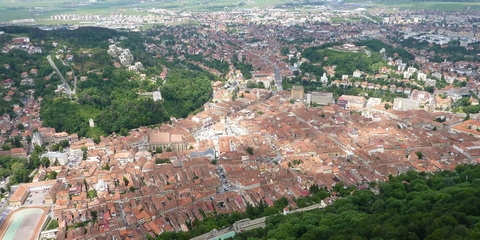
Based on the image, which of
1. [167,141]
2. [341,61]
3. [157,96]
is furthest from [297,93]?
[167,141]

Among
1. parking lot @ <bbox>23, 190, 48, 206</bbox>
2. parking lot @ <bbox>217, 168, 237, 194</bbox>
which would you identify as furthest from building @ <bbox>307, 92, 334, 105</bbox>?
parking lot @ <bbox>23, 190, 48, 206</bbox>

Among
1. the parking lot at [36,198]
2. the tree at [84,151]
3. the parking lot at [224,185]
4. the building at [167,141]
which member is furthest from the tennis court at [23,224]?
the parking lot at [224,185]

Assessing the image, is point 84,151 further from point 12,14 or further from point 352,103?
point 12,14

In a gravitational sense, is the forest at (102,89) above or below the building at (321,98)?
above

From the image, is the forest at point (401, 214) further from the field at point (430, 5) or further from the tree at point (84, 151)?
the field at point (430, 5)

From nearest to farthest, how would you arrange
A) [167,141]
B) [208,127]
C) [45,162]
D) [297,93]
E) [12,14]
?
[45,162] → [167,141] → [208,127] → [297,93] → [12,14]
